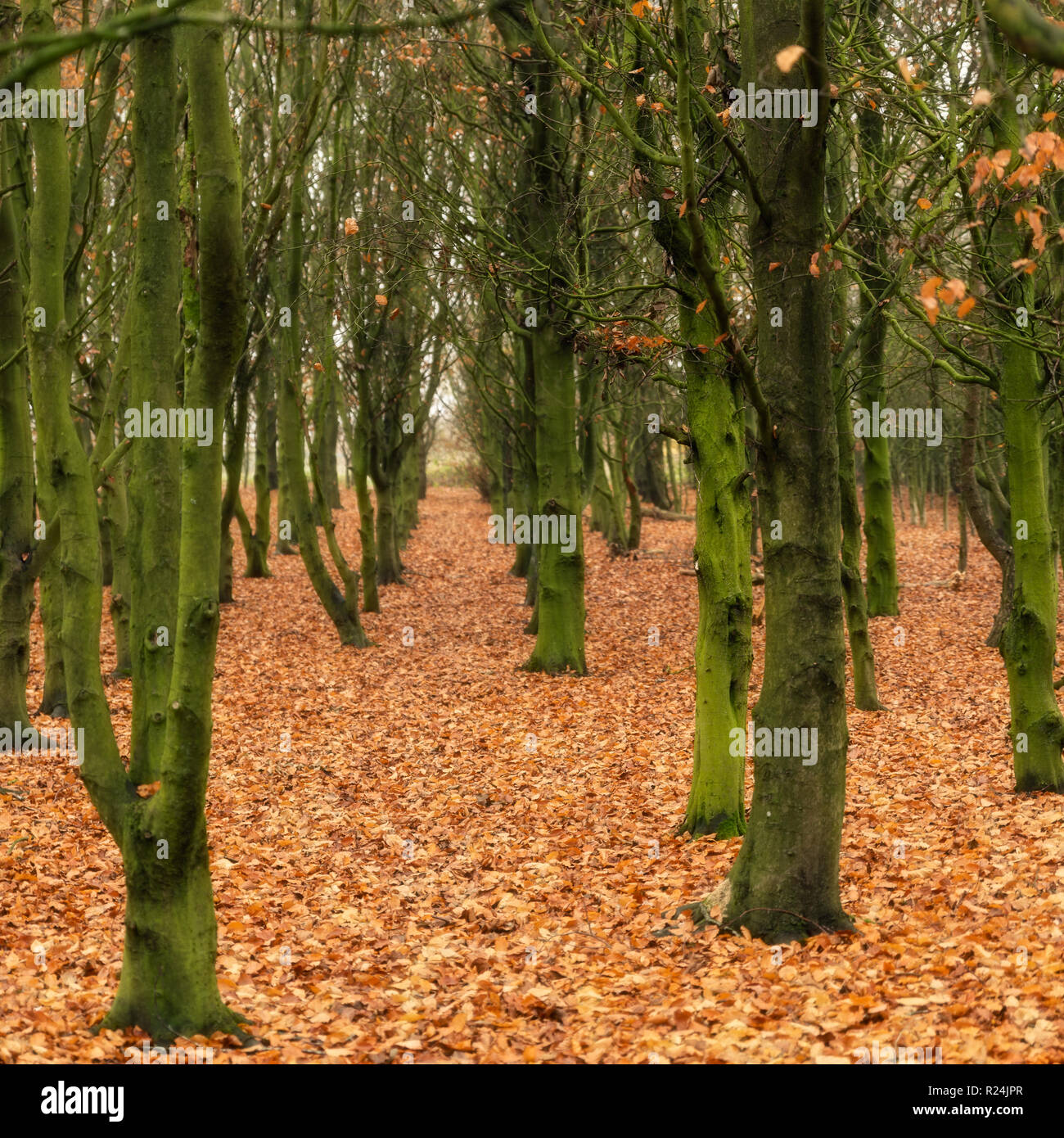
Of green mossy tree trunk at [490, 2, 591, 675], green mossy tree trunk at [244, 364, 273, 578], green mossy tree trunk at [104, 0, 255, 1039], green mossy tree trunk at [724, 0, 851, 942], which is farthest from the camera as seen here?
green mossy tree trunk at [244, 364, 273, 578]

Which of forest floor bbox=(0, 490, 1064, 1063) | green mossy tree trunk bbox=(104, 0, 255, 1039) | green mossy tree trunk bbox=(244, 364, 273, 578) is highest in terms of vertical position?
green mossy tree trunk bbox=(244, 364, 273, 578)

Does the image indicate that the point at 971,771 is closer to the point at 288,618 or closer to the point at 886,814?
the point at 886,814

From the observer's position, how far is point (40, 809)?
26.1ft

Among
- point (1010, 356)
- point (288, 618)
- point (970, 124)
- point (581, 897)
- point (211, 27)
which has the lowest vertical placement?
point (581, 897)

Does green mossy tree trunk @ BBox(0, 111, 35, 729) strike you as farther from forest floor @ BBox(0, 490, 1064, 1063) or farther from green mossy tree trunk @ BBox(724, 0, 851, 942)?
green mossy tree trunk @ BBox(724, 0, 851, 942)

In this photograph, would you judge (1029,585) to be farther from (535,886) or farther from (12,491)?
(12,491)

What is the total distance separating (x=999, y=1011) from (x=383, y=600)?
1646 cm

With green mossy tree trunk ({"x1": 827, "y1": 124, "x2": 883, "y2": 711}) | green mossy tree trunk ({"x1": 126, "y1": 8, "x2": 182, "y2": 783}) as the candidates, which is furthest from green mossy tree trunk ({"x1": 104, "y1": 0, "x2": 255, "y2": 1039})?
green mossy tree trunk ({"x1": 827, "y1": 124, "x2": 883, "y2": 711})

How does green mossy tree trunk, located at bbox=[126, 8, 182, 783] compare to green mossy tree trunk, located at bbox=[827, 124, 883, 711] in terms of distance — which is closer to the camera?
green mossy tree trunk, located at bbox=[126, 8, 182, 783]

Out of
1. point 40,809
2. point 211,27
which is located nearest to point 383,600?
point 40,809

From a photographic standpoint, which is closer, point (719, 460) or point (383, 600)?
point (719, 460)

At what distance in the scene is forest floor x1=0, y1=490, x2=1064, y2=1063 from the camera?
4.45 m

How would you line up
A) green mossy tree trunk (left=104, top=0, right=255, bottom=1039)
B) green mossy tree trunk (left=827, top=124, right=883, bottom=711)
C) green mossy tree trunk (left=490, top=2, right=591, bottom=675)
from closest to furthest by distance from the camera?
1. green mossy tree trunk (left=104, top=0, right=255, bottom=1039)
2. green mossy tree trunk (left=827, top=124, right=883, bottom=711)
3. green mossy tree trunk (left=490, top=2, right=591, bottom=675)

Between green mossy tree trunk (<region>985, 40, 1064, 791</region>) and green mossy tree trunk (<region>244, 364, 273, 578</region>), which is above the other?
green mossy tree trunk (<region>244, 364, 273, 578</region>)
